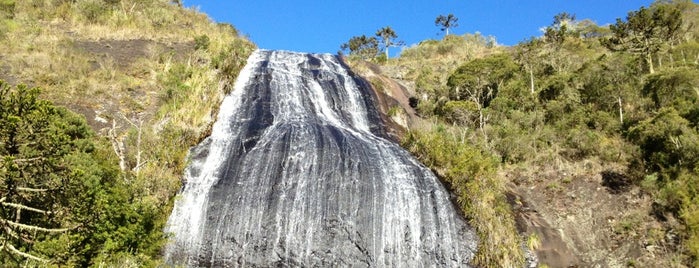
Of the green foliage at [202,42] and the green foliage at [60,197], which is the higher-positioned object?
the green foliage at [202,42]

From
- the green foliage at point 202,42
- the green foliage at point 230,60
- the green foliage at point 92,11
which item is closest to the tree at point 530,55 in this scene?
the green foliage at point 230,60

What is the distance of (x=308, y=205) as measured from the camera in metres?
13.7

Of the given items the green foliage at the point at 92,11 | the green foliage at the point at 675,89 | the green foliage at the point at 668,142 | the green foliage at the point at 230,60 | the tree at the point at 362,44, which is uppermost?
the tree at the point at 362,44

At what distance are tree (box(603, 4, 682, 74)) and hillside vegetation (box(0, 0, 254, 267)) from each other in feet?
72.6

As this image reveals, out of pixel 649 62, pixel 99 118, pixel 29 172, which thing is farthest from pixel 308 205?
pixel 649 62

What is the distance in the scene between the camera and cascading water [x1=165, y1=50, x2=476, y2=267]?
12852mm

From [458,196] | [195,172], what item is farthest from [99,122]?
[458,196]

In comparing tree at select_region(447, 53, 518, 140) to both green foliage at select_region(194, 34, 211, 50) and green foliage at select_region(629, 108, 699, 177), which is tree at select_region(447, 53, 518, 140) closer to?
green foliage at select_region(629, 108, 699, 177)

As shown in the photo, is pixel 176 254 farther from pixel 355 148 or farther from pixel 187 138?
pixel 355 148

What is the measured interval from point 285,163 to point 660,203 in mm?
12520

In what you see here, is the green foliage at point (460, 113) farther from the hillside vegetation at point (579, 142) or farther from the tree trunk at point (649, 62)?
the tree trunk at point (649, 62)

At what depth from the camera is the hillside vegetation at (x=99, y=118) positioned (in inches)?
347

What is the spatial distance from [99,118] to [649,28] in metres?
27.9

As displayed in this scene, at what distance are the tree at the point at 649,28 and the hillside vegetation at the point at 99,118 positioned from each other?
72.6 ft
